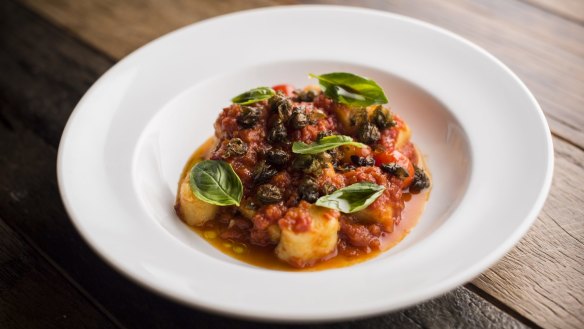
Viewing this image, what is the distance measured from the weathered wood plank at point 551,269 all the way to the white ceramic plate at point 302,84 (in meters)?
0.35

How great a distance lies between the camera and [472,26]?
4312 mm

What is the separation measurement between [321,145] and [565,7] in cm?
280

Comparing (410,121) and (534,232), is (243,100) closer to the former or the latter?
(410,121)

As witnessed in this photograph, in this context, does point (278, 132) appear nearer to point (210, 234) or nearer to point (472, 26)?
point (210, 234)

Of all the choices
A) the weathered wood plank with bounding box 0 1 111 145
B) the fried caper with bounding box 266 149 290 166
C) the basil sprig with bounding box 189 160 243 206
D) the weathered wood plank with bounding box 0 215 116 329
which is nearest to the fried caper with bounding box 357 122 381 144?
the fried caper with bounding box 266 149 290 166

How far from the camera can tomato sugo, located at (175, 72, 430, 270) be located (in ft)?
8.54

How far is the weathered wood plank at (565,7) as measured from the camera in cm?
433

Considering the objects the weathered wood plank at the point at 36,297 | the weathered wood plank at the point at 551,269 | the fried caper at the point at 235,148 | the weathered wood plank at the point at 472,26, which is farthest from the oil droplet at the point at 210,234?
the weathered wood plank at the point at 472,26

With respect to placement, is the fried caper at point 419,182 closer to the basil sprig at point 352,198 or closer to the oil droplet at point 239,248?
the basil sprig at point 352,198

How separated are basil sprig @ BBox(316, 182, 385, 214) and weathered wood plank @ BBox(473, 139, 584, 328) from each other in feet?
1.89

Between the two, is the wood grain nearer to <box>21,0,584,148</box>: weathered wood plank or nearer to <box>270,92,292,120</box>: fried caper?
<box>21,0,584,148</box>: weathered wood plank

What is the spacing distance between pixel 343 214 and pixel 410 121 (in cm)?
93

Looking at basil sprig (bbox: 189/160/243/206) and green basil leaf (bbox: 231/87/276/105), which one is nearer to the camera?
basil sprig (bbox: 189/160/243/206)

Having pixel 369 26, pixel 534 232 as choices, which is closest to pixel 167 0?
pixel 369 26
